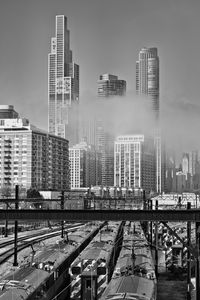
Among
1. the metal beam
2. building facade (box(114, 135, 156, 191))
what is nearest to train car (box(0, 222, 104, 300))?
the metal beam

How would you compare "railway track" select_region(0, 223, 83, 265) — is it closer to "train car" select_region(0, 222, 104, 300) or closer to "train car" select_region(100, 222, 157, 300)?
"train car" select_region(0, 222, 104, 300)

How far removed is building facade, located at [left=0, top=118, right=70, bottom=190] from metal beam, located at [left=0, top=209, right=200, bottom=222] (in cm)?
12201

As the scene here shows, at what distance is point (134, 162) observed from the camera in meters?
172

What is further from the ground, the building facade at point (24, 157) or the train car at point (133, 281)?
the building facade at point (24, 157)

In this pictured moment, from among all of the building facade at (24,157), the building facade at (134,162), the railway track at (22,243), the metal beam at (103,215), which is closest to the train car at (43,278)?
the metal beam at (103,215)

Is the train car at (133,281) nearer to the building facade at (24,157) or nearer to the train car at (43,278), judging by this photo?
the train car at (43,278)

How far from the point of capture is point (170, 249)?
90.4 feet

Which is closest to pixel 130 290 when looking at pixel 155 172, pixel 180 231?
pixel 180 231

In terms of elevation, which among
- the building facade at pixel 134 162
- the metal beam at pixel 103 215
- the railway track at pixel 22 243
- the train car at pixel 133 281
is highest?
the building facade at pixel 134 162

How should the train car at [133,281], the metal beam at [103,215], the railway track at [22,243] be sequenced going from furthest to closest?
1. the railway track at [22,243]
2. the metal beam at [103,215]
3. the train car at [133,281]

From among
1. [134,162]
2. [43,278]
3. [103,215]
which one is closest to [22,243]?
[43,278]

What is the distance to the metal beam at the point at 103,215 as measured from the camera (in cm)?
1286

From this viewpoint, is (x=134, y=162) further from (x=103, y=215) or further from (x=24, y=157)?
(x=103, y=215)

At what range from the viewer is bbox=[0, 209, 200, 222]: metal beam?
42.2 feet
